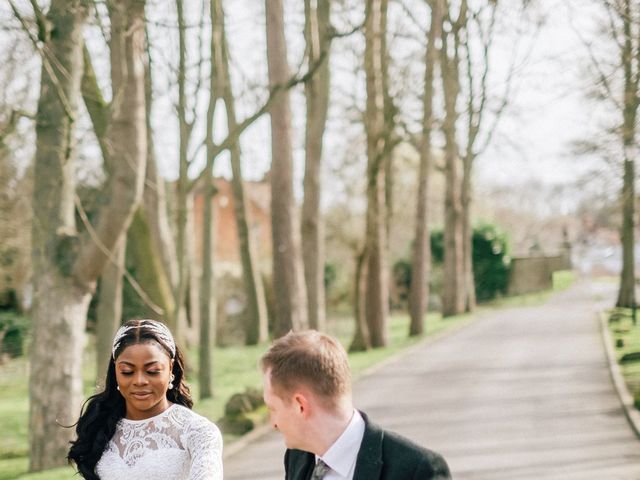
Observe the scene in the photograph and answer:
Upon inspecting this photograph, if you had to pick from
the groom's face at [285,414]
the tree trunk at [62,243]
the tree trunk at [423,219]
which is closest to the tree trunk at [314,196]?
Result: the tree trunk at [423,219]

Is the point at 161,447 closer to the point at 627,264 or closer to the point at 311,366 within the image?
the point at 311,366

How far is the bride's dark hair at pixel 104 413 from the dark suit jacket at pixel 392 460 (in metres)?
1.44

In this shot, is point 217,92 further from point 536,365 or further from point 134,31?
point 536,365

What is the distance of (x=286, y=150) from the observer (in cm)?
2211

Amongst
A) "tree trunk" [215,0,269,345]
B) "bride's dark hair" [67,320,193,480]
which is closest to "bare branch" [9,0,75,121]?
"bride's dark hair" [67,320,193,480]

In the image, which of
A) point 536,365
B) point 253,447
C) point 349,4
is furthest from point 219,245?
point 253,447

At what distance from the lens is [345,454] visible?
3012 millimetres

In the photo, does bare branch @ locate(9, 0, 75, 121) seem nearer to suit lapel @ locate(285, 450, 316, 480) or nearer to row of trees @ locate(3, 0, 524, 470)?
row of trees @ locate(3, 0, 524, 470)

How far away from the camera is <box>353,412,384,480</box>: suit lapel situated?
118 inches

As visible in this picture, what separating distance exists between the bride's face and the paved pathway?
760cm

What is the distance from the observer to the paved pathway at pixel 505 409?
12070mm

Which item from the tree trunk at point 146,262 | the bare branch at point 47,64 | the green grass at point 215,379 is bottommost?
the green grass at point 215,379

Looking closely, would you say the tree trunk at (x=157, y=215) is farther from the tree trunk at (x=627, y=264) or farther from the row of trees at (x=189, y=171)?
the tree trunk at (x=627, y=264)

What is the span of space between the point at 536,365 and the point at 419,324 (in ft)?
36.7
